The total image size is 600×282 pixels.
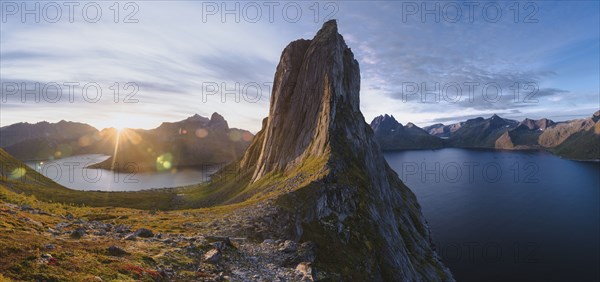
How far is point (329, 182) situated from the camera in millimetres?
54281

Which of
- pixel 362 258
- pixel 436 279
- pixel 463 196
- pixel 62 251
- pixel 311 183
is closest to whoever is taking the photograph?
pixel 62 251

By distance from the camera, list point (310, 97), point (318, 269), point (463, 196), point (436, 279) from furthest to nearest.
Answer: point (463, 196), point (310, 97), point (436, 279), point (318, 269)

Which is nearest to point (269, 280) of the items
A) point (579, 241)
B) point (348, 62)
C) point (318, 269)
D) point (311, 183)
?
point (318, 269)

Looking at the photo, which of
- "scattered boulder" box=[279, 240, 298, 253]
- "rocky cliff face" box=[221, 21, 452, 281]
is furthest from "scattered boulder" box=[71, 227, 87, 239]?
"scattered boulder" box=[279, 240, 298, 253]

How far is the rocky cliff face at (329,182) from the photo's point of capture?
43.4 meters

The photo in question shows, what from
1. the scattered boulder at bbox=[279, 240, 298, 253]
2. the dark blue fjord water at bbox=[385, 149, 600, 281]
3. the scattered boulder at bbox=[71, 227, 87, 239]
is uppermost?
the scattered boulder at bbox=[71, 227, 87, 239]

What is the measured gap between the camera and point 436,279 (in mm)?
65750

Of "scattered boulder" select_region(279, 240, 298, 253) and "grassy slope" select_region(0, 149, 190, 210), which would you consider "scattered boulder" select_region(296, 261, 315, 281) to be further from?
"grassy slope" select_region(0, 149, 190, 210)

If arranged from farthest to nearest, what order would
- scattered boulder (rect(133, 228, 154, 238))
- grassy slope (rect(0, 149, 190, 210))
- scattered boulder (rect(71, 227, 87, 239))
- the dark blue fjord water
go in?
1. grassy slope (rect(0, 149, 190, 210))
2. the dark blue fjord water
3. scattered boulder (rect(133, 228, 154, 238))
4. scattered boulder (rect(71, 227, 87, 239))

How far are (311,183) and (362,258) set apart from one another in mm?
14835

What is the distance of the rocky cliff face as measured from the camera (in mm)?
43438

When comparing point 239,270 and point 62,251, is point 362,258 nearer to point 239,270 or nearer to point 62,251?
point 239,270

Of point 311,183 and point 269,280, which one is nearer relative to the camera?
point 269,280

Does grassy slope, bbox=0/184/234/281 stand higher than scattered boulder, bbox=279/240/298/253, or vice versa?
grassy slope, bbox=0/184/234/281
